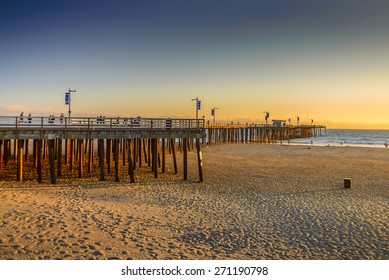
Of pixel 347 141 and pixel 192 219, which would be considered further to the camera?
pixel 347 141

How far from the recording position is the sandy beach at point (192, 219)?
25.9 ft

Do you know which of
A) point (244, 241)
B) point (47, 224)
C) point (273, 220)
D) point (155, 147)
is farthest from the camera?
point (155, 147)

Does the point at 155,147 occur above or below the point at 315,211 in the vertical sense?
above

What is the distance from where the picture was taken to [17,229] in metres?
8.78

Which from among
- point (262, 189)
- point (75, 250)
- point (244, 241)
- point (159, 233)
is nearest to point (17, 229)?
point (75, 250)

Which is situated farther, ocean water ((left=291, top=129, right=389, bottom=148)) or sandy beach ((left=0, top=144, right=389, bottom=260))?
ocean water ((left=291, top=129, right=389, bottom=148))

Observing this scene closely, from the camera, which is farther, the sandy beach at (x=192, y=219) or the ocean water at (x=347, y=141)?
the ocean water at (x=347, y=141)

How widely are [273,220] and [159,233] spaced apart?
4.01 metres

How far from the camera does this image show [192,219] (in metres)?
10.5

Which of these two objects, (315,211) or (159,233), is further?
(315,211)

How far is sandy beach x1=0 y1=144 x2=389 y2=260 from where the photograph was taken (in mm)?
7898
